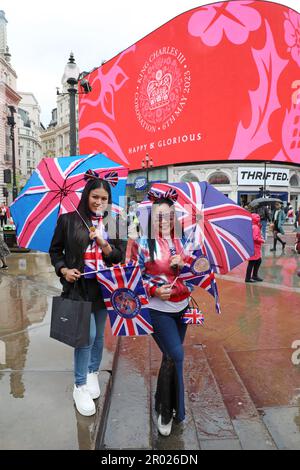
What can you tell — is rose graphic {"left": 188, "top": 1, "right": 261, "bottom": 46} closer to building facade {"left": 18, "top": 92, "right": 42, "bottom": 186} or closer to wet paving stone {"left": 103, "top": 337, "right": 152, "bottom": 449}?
wet paving stone {"left": 103, "top": 337, "right": 152, "bottom": 449}

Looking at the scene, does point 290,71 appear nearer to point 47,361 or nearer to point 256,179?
point 256,179

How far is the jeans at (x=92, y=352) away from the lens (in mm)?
2682

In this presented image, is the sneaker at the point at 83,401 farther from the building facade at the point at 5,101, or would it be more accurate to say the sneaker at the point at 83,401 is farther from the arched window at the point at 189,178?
the building facade at the point at 5,101

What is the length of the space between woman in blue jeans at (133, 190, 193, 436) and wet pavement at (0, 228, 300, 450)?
0.23 meters

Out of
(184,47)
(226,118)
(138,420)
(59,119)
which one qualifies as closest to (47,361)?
(138,420)

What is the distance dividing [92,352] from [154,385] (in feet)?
2.47

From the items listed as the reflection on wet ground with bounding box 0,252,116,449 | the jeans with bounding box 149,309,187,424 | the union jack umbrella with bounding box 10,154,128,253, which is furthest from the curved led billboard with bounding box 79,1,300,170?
the jeans with bounding box 149,309,187,424

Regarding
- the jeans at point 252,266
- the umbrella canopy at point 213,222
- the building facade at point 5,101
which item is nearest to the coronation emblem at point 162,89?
the building facade at point 5,101

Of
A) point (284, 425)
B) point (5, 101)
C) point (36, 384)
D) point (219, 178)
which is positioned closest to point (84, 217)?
point (36, 384)

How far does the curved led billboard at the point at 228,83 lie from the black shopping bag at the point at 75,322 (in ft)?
101

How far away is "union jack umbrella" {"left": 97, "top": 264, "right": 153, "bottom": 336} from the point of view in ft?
8.09

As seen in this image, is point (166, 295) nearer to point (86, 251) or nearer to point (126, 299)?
point (126, 299)

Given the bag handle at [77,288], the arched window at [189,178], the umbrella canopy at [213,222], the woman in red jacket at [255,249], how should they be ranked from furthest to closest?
the arched window at [189,178] < the woman in red jacket at [255,249] < the umbrella canopy at [213,222] < the bag handle at [77,288]

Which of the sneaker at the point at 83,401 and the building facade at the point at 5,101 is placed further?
the building facade at the point at 5,101
